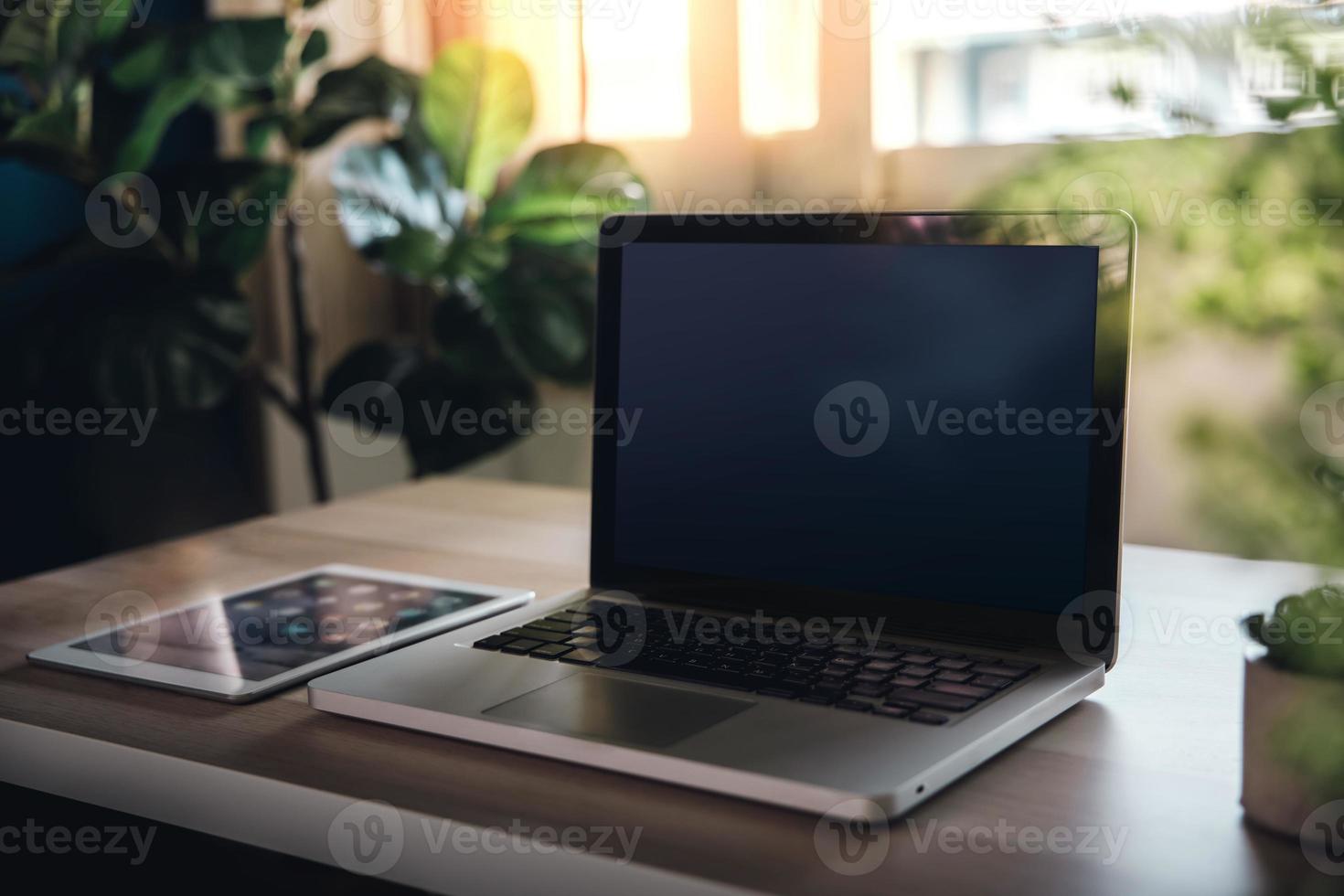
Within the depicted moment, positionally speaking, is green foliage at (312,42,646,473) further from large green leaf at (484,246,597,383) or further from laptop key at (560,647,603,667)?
laptop key at (560,647,603,667)

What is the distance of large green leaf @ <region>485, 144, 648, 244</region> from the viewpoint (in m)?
1.89

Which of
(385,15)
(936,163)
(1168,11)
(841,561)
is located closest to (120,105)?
(385,15)

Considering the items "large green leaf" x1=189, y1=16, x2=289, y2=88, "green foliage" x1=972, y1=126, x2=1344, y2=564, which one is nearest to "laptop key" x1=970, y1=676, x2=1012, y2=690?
"green foliage" x1=972, y1=126, x2=1344, y2=564

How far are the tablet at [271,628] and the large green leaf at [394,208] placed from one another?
871mm

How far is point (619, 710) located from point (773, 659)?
0.11 metres

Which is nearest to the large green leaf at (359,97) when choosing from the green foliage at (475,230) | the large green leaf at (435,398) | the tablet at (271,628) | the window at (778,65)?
the green foliage at (475,230)

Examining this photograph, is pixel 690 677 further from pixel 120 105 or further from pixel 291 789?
pixel 120 105

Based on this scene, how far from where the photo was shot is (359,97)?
1901mm

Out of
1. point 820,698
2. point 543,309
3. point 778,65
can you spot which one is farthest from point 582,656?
point 778,65

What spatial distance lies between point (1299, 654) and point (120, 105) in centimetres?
173

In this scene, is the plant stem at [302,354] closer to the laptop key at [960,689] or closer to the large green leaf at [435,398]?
the large green leaf at [435,398]

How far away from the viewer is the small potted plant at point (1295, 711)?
1.65 feet

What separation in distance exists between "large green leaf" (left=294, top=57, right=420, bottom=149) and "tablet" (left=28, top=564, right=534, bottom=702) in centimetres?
108

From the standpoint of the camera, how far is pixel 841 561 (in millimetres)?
825
